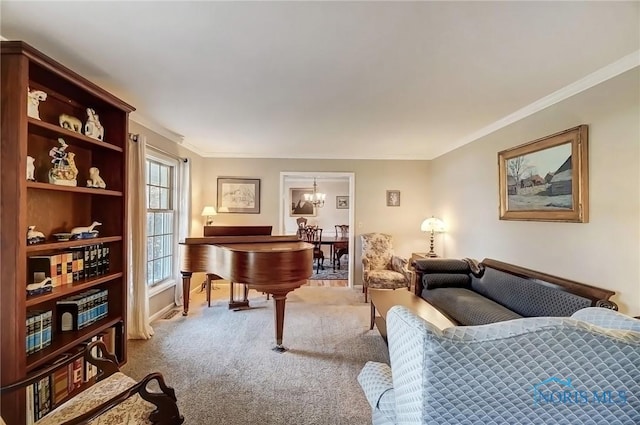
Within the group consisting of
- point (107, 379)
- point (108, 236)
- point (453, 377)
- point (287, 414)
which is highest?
point (108, 236)

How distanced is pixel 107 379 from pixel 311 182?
302 inches

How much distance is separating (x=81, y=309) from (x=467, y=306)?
10.7 ft

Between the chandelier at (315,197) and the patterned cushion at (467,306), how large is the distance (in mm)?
5052

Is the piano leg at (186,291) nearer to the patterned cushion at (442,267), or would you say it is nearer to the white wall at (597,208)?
the patterned cushion at (442,267)

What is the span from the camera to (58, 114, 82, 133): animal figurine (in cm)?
215

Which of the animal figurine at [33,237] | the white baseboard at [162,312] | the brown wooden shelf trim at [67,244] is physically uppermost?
the animal figurine at [33,237]

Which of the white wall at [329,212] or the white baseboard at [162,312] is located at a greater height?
the white wall at [329,212]

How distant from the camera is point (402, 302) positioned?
3086 millimetres

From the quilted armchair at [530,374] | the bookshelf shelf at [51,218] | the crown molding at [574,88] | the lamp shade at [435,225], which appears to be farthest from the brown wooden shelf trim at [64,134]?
the lamp shade at [435,225]

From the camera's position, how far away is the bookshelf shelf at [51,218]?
163 cm

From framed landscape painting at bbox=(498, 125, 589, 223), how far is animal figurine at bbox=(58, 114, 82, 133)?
385 cm

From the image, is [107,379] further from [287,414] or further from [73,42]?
[73,42]

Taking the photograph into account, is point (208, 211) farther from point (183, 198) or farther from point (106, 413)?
point (106, 413)

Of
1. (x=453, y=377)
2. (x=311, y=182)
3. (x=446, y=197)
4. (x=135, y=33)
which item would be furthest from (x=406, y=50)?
(x=311, y=182)
